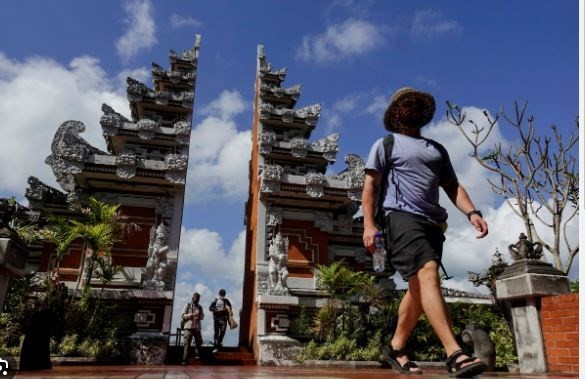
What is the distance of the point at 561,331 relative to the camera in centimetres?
526

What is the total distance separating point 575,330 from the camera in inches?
201

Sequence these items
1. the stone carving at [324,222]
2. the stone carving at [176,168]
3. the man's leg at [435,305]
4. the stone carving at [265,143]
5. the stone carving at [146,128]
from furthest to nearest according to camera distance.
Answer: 1. the stone carving at [265,143]
2. the stone carving at [146,128]
3. the stone carving at [324,222]
4. the stone carving at [176,168]
5. the man's leg at [435,305]

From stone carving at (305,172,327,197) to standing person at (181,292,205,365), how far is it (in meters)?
4.80

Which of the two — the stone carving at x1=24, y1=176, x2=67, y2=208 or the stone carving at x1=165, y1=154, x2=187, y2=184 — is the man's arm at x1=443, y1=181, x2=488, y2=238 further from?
the stone carving at x1=24, y1=176, x2=67, y2=208

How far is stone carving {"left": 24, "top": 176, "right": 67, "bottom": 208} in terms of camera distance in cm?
1318

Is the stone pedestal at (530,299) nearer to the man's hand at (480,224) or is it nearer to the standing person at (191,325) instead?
the man's hand at (480,224)

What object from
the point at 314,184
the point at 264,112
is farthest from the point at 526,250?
the point at 264,112

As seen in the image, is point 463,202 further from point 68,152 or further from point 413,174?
point 68,152

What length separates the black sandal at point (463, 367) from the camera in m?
2.48

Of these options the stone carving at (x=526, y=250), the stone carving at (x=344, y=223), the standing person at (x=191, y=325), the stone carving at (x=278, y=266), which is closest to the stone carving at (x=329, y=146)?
the stone carving at (x=344, y=223)

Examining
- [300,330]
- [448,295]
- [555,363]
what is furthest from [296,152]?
[555,363]

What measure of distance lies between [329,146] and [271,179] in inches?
112

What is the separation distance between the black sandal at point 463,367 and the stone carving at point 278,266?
9.95 metres

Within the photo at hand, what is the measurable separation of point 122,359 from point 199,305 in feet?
6.89
